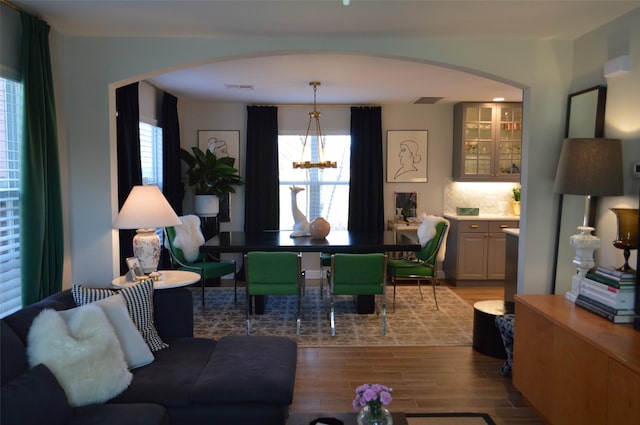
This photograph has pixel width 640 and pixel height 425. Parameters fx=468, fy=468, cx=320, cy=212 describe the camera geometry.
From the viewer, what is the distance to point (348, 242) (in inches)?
187

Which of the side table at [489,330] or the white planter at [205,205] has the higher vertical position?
the white planter at [205,205]

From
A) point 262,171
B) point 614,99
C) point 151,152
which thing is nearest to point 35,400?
point 614,99

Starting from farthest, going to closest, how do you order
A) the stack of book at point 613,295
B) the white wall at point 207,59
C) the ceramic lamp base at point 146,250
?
1. the white wall at point 207,59
2. the ceramic lamp base at point 146,250
3. the stack of book at point 613,295

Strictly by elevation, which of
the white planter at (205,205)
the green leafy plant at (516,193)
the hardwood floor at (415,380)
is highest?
the green leafy plant at (516,193)

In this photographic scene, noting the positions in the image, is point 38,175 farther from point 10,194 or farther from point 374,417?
point 374,417

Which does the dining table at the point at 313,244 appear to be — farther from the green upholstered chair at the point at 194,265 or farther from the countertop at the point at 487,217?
the countertop at the point at 487,217

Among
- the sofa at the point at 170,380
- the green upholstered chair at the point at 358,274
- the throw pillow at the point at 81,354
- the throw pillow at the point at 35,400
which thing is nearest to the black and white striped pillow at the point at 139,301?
the sofa at the point at 170,380

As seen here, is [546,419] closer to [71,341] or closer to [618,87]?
[618,87]

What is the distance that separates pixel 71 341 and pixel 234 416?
2.78 feet

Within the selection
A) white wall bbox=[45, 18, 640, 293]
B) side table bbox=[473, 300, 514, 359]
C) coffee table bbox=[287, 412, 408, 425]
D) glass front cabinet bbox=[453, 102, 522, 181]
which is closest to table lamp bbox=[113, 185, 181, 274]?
white wall bbox=[45, 18, 640, 293]

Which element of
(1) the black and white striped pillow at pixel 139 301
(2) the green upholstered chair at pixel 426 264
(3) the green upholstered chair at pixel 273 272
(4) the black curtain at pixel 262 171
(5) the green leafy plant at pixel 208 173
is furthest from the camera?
(4) the black curtain at pixel 262 171

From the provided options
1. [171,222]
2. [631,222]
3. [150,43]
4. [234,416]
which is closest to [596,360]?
[631,222]

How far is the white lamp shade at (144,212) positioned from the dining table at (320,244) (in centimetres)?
125

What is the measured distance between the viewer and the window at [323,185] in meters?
6.80
